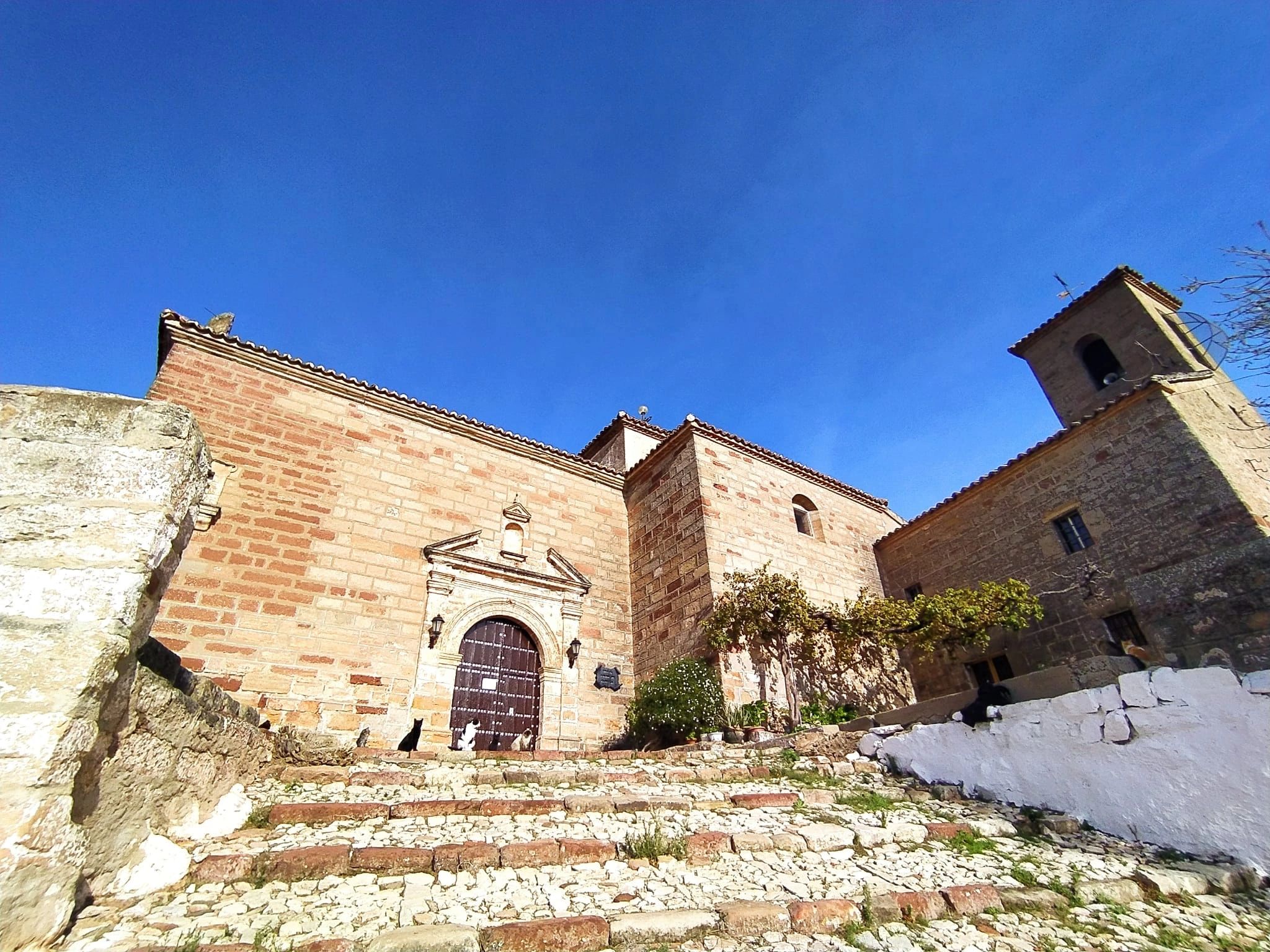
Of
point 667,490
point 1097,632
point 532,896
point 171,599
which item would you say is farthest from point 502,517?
point 1097,632

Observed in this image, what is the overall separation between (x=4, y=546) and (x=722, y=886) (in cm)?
379

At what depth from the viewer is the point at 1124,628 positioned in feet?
30.5

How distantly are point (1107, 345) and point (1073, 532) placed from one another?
8778mm

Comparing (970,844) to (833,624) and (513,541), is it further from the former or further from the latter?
(513,541)

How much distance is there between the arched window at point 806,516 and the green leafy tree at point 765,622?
2.99 meters

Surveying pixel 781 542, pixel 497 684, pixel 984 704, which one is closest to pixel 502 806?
pixel 984 704

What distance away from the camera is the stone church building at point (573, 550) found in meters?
8.29

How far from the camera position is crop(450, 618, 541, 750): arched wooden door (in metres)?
9.38

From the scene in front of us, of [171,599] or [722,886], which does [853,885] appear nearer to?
[722,886]

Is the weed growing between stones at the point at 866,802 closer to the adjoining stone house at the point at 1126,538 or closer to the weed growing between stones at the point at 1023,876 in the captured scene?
the weed growing between stones at the point at 1023,876

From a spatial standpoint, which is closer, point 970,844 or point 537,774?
point 970,844

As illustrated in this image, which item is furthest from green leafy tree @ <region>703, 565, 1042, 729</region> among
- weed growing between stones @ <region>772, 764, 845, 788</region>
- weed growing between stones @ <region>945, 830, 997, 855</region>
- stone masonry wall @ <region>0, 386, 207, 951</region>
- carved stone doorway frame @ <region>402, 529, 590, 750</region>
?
stone masonry wall @ <region>0, 386, 207, 951</region>

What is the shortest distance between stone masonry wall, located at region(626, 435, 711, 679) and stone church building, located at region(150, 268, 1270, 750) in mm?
54

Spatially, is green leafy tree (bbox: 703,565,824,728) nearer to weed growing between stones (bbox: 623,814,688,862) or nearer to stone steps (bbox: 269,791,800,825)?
stone steps (bbox: 269,791,800,825)
